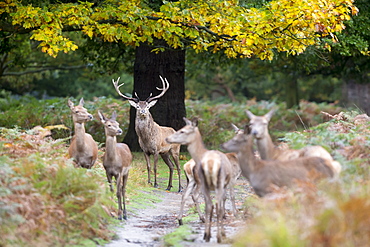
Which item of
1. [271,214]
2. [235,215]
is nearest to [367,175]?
[271,214]

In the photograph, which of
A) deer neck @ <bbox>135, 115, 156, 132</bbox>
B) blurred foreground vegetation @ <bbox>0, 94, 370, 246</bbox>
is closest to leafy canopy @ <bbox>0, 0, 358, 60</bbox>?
deer neck @ <bbox>135, 115, 156, 132</bbox>

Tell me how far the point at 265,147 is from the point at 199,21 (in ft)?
19.3

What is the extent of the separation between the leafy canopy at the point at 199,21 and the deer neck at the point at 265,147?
563 cm

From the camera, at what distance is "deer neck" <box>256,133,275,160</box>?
25.7ft

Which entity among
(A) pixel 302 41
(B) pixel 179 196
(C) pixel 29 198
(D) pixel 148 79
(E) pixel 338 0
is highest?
(E) pixel 338 0

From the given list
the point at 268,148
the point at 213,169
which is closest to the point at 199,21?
the point at 268,148

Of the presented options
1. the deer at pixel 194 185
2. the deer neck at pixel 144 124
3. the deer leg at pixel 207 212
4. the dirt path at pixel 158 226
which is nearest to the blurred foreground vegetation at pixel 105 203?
the dirt path at pixel 158 226

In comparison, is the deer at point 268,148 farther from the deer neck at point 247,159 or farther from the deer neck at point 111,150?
the deer neck at point 111,150

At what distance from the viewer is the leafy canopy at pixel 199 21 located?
42.5ft

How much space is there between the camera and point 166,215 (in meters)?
9.72

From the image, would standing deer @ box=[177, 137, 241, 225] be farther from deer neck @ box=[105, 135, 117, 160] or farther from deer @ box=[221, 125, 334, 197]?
deer @ box=[221, 125, 334, 197]

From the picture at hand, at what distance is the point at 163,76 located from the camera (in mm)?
16906

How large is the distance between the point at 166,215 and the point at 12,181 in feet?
11.1

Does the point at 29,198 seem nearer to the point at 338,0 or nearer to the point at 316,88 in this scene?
the point at 338,0
